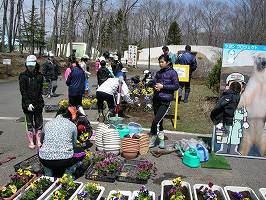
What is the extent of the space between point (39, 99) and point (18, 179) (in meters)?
2.54

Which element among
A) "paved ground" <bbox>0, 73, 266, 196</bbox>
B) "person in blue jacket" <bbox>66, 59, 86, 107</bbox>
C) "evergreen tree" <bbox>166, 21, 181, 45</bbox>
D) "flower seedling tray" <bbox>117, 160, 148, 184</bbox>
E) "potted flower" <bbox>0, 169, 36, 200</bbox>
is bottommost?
"paved ground" <bbox>0, 73, 266, 196</bbox>

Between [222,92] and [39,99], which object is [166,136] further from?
[39,99]

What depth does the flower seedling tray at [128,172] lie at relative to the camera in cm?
618

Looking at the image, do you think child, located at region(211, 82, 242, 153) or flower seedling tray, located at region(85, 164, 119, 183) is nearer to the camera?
flower seedling tray, located at region(85, 164, 119, 183)

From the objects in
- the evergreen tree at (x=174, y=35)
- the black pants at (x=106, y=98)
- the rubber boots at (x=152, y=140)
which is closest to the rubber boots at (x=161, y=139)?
the rubber boots at (x=152, y=140)

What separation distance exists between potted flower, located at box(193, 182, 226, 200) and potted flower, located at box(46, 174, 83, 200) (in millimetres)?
1702

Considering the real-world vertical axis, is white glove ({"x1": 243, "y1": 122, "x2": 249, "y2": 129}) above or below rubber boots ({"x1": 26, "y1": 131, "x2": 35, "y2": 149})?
above

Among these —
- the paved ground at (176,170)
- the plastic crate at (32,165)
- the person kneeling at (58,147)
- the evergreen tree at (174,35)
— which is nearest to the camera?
the person kneeling at (58,147)

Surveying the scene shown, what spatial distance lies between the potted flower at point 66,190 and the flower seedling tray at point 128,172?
1069mm

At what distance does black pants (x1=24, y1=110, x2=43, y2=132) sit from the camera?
25.3 ft

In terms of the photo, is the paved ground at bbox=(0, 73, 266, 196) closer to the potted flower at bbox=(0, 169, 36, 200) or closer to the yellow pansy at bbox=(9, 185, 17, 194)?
the potted flower at bbox=(0, 169, 36, 200)

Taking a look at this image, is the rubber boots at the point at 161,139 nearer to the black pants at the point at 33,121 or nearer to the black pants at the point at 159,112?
the black pants at the point at 159,112

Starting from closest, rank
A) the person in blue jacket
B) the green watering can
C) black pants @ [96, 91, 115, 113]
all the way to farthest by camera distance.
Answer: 1. the green watering can
2. the person in blue jacket
3. black pants @ [96, 91, 115, 113]

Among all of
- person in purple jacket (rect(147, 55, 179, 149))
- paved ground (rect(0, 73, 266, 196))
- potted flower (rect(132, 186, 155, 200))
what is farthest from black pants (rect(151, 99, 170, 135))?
potted flower (rect(132, 186, 155, 200))
